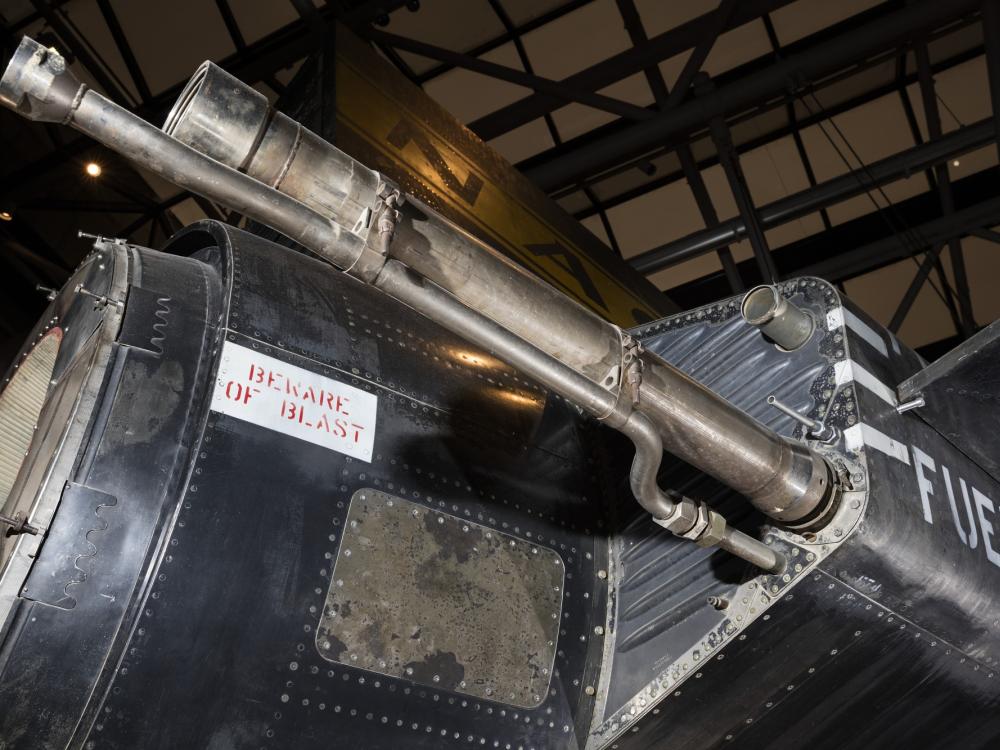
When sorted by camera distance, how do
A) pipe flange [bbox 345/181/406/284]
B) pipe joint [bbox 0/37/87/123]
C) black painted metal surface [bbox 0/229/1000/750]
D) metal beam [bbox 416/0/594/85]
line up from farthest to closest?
metal beam [bbox 416/0/594/85] → black painted metal surface [bbox 0/229/1000/750] → pipe flange [bbox 345/181/406/284] → pipe joint [bbox 0/37/87/123]

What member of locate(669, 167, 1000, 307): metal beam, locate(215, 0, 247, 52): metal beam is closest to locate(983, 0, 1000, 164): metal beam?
locate(669, 167, 1000, 307): metal beam

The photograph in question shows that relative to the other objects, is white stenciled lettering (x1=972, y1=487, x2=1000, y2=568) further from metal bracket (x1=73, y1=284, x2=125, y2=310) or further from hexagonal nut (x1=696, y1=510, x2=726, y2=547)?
metal bracket (x1=73, y1=284, x2=125, y2=310)

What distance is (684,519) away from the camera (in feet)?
9.49

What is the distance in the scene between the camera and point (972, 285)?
48.5 ft

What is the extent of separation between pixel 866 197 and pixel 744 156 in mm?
1997

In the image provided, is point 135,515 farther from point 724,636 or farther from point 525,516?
point 724,636

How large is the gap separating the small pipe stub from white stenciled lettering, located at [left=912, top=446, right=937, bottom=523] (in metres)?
0.57

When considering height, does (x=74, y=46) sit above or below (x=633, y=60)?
below

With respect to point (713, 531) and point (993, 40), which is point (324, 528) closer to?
point (713, 531)

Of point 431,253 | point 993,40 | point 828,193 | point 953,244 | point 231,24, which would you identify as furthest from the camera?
point 953,244

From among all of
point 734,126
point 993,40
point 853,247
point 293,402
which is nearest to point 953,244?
point 853,247

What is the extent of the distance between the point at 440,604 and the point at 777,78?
768cm

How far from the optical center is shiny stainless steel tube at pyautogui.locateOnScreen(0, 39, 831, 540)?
6.93ft

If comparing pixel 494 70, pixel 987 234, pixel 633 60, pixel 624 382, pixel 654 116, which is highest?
pixel 987 234
